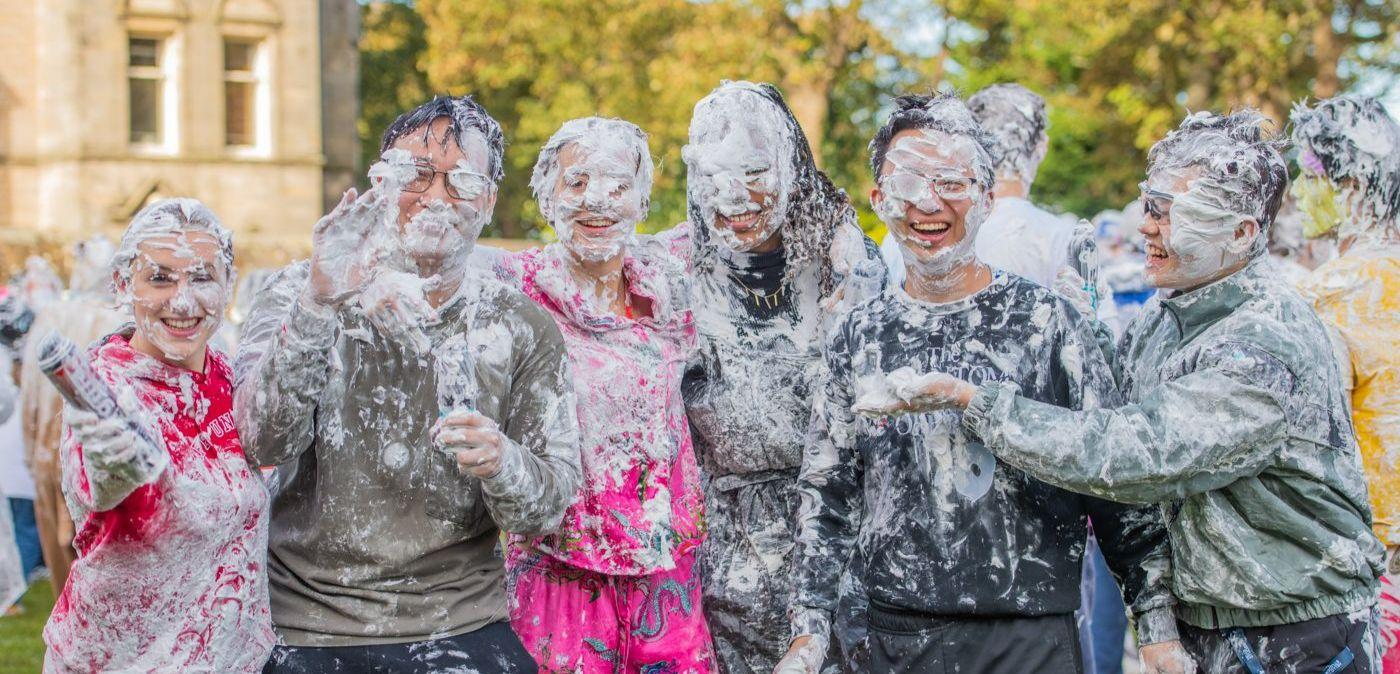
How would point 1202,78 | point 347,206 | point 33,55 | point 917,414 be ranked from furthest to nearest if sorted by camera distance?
point 33,55
point 1202,78
point 917,414
point 347,206

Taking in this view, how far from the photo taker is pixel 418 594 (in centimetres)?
281

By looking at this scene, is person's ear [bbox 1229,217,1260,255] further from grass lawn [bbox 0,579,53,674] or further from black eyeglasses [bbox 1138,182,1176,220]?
grass lawn [bbox 0,579,53,674]

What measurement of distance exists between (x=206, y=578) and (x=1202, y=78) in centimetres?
1939

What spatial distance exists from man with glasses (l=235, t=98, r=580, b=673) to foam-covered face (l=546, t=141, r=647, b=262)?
0.32 m

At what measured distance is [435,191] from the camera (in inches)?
116

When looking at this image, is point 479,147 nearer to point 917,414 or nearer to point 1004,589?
point 917,414

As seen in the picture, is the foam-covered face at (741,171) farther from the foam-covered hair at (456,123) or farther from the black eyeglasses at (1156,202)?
the black eyeglasses at (1156,202)

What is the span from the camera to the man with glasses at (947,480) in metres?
2.82

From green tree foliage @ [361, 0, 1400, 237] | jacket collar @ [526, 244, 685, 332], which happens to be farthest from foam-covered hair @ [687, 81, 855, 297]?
green tree foliage @ [361, 0, 1400, 237]

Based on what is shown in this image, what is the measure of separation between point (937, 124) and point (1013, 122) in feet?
6.60

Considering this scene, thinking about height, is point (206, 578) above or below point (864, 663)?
above

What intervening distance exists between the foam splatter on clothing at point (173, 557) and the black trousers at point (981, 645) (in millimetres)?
1313

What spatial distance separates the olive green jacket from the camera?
2701 mm

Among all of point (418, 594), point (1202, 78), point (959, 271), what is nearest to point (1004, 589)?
point (959, 271)
